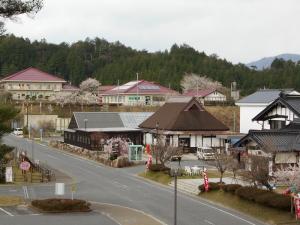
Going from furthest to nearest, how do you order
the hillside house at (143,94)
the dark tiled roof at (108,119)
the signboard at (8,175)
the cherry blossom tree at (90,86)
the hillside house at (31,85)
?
1. the cherry blossom tree at (90,86)
2. the hillside house at (31,85)
3. the hillside house at (143,94)
4. the dark tiled roof at (108,119)
5. the signboard at (8,175)

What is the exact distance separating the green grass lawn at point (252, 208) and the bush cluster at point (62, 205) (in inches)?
282

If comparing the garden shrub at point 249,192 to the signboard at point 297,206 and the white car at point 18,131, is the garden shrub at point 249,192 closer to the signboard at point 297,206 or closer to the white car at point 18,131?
the signboard at point 297,206

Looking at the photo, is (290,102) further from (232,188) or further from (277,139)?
(232,188)

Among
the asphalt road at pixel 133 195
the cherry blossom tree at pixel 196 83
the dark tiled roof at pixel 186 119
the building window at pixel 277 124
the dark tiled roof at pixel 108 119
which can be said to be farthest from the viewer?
the cherry blossom tree at pixel 196 83

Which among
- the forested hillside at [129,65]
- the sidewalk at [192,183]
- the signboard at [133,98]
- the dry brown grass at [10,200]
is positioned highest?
the forested hillside at [129,65]

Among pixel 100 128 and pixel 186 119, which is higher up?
pixel 186 119

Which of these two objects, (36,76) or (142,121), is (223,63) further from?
(142,121)

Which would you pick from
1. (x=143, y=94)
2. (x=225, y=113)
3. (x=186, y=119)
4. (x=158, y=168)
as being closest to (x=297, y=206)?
(x=158, y=168)

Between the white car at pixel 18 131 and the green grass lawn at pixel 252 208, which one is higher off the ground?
the white car at pixel 18 131

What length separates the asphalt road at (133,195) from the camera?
85.8 ft

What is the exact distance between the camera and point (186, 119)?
55.3m

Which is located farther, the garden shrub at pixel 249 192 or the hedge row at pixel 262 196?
the garden shrub at pixel 249 192

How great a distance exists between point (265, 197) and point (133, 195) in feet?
29.3

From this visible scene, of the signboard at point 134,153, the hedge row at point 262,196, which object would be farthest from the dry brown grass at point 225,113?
the hedge row at point 262,196
